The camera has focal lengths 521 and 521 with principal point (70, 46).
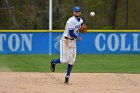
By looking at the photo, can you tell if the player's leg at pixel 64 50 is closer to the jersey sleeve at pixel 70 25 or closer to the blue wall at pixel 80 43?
the jersey sleeve at pixel 70 25

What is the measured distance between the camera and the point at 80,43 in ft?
78.9

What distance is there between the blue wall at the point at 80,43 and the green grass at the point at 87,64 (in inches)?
33.5

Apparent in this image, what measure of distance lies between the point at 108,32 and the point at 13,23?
1117 cm

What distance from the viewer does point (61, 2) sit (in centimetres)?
3591

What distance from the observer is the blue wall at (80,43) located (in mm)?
23766
